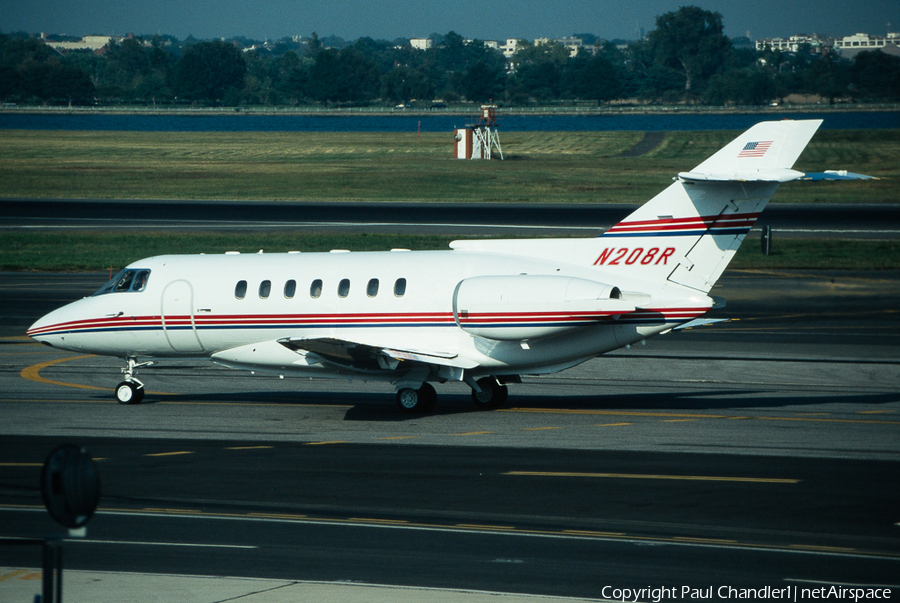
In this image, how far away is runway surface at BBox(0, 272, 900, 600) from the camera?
40.9ft

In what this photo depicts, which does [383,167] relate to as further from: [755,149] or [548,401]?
[755,149]

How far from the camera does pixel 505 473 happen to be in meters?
17.0

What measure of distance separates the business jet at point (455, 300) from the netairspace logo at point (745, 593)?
31.9 feet

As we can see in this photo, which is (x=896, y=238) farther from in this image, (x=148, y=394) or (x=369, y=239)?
(x=148, y=394)

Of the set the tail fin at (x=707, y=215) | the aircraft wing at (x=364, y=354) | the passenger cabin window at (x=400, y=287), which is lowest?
the aircraft wing at (x=364, y=354)

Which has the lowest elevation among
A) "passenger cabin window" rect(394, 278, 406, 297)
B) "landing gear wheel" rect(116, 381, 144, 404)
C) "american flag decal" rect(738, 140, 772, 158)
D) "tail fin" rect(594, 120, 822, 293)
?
"landing gear wheel" rect(116, 381, 144, 404)

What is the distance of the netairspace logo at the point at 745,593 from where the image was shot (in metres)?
10.9

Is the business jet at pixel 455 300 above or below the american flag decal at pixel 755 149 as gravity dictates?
below

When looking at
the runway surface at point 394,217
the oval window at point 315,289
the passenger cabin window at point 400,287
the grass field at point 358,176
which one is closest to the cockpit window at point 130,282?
the oval window at point 315,289

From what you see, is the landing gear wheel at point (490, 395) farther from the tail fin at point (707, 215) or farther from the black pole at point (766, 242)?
the black pole at point (766, 242)

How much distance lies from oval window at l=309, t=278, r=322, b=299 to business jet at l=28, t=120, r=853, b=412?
0.07ft

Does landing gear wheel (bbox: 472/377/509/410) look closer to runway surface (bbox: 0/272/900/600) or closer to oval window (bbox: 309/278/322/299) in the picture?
runway surface (bbox: 0/272/900/600)

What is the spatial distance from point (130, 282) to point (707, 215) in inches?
513

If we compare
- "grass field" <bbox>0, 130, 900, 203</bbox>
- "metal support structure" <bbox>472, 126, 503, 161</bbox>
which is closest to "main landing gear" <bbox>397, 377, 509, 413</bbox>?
"grass field" <bbox>0, 130, 900, 203</bbox>
